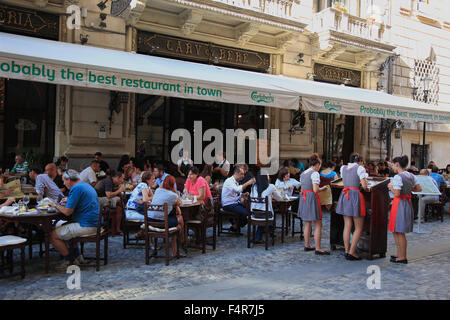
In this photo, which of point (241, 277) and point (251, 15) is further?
point (251, 15)

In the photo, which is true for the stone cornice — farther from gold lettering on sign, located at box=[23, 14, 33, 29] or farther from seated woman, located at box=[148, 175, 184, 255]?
seated woman, located at box=[148, 175, 184, 255]

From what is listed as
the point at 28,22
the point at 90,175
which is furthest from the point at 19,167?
the point at 28,22

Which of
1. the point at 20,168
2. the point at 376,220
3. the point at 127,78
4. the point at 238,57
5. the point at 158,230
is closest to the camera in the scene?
the point at 158,230

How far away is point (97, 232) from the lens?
18.2 ft

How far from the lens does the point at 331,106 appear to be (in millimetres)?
9484

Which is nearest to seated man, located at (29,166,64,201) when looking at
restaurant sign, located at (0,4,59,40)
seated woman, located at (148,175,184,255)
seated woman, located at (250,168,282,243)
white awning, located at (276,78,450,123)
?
seated woman, located at (148,175,184,255)

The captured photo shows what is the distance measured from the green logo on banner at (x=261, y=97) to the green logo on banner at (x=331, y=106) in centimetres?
161

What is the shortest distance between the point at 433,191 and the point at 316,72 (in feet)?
22.8

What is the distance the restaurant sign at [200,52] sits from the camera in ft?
36.6

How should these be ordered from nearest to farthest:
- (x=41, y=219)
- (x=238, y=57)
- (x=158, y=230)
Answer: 1. (x=41, y=219)
2. (x=158, y=230)
3. (x=238, y=57)

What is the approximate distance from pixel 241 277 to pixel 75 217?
8.19 feet

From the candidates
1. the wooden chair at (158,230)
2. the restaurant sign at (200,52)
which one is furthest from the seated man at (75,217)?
the restaurant sign at (200,52)

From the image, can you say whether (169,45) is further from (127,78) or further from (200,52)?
(127,78)
